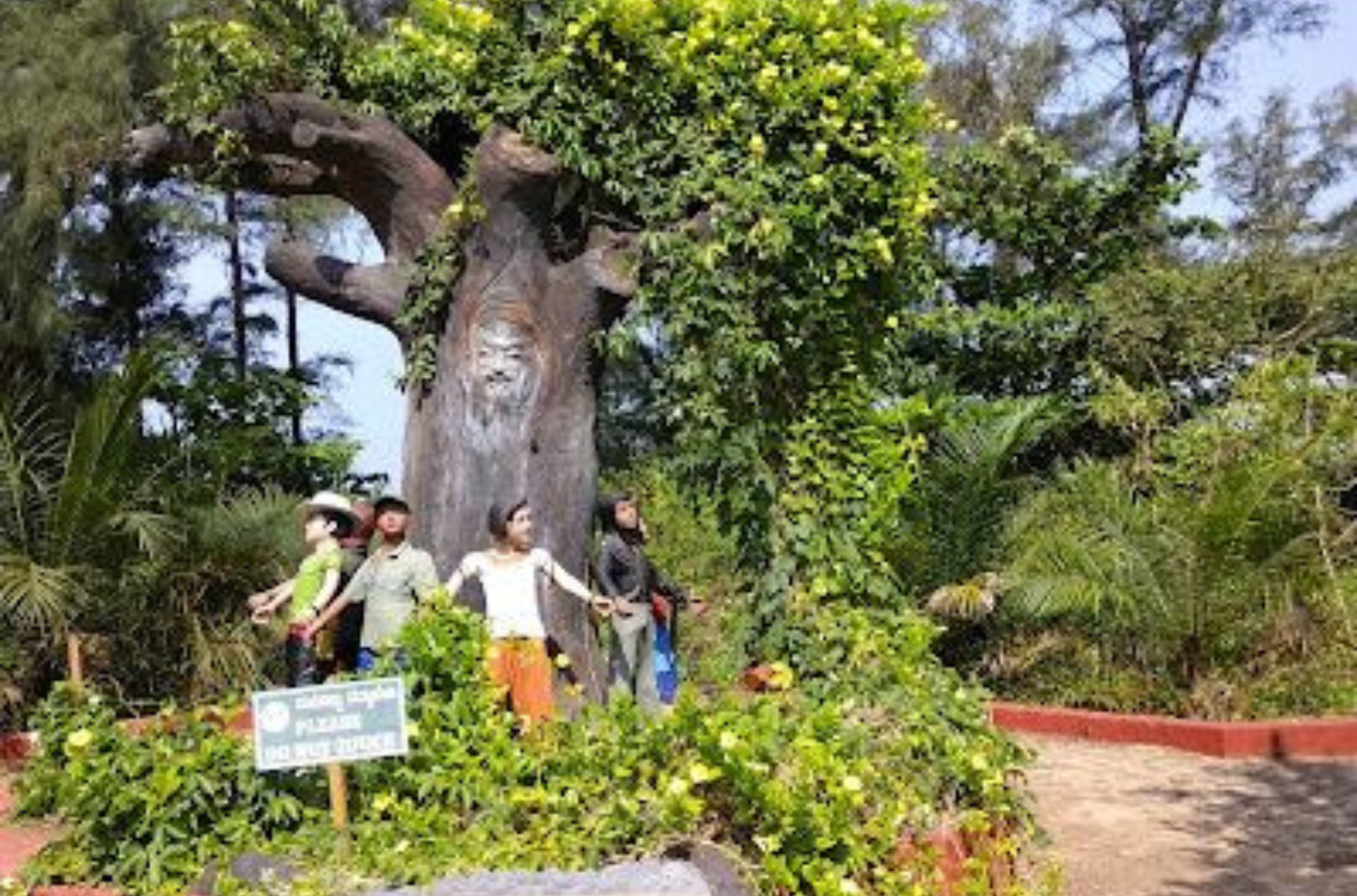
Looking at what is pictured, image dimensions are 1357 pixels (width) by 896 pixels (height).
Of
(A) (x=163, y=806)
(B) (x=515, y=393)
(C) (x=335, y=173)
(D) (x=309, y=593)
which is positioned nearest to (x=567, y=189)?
(B) (x=515, y=393)

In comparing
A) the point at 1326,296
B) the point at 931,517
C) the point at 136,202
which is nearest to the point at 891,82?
the point at 931,517

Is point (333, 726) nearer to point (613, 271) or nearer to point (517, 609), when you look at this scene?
point (517, 609)

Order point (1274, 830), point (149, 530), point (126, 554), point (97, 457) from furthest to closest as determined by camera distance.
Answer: point (126, 554), point (149, 530), point (97, 457), point (1274, 830)

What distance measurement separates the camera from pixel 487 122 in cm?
858

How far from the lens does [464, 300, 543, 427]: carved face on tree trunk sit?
8.45m

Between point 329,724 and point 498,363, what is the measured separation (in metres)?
3.57

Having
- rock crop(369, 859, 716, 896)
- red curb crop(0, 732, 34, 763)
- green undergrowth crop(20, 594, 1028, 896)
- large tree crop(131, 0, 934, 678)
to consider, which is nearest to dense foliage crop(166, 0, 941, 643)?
large tree crop(131, 0, 934, 678)

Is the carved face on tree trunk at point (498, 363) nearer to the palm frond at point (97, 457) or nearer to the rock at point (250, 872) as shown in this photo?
the palm frond at point (97, 457)

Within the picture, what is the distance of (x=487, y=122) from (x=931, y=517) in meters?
4.59

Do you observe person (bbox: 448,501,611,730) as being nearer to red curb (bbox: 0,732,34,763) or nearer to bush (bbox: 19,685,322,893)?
bush (bbox: 19,685,322,893)

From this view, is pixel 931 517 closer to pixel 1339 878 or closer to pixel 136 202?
pixel 1339 878

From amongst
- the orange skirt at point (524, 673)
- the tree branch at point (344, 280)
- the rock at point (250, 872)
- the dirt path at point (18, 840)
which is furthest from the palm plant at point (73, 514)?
the rock at point (250, 872)

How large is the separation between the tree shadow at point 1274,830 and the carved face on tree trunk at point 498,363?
12.7ft

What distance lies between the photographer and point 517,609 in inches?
274
